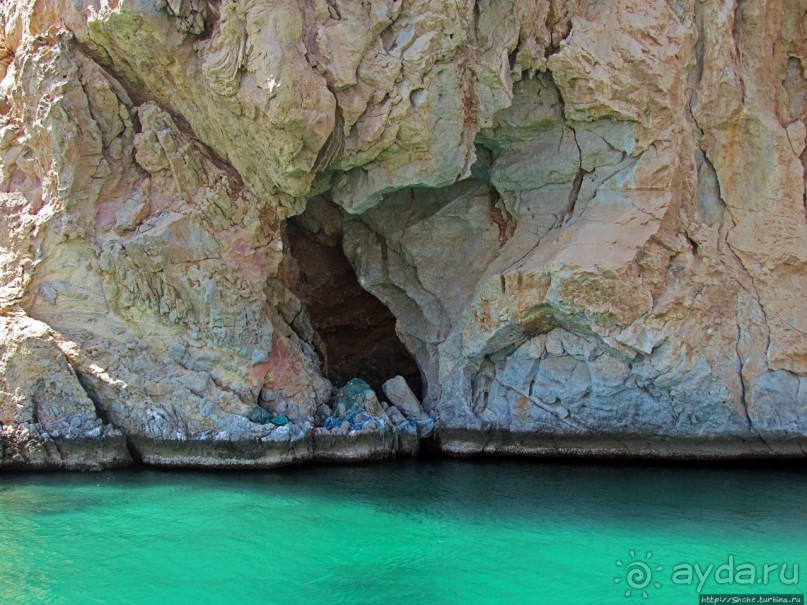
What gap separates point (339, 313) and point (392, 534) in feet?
25.1

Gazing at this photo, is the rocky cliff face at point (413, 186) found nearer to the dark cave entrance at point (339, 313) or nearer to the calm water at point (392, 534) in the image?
the calm water at point (392, 534)

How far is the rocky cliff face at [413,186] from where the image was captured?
35.3 ft

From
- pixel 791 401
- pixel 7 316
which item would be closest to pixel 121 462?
pixel 7 316

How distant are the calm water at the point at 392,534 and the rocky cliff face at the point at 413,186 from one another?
39.8 inches

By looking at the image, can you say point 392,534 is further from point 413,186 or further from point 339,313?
point 339,313

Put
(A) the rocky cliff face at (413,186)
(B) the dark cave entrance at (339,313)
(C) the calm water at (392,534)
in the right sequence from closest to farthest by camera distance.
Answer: (C) the calm water at (392,534) → (A) the rocky cliff face at (413,186) → (B) the dark cave entrance at (339,313)

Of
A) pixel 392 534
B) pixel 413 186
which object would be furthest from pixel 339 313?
pixel 392 534

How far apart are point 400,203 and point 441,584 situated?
7.83 metres

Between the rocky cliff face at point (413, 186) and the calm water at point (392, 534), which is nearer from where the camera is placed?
the calm water at point (392, 534)

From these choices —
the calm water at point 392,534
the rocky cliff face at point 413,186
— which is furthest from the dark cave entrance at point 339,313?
the calm water at point 392,534

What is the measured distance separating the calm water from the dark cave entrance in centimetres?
444

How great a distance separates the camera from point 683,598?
6.88 m

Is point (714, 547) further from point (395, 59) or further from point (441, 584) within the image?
point (395, 59)

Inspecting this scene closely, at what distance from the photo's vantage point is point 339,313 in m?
15.6
